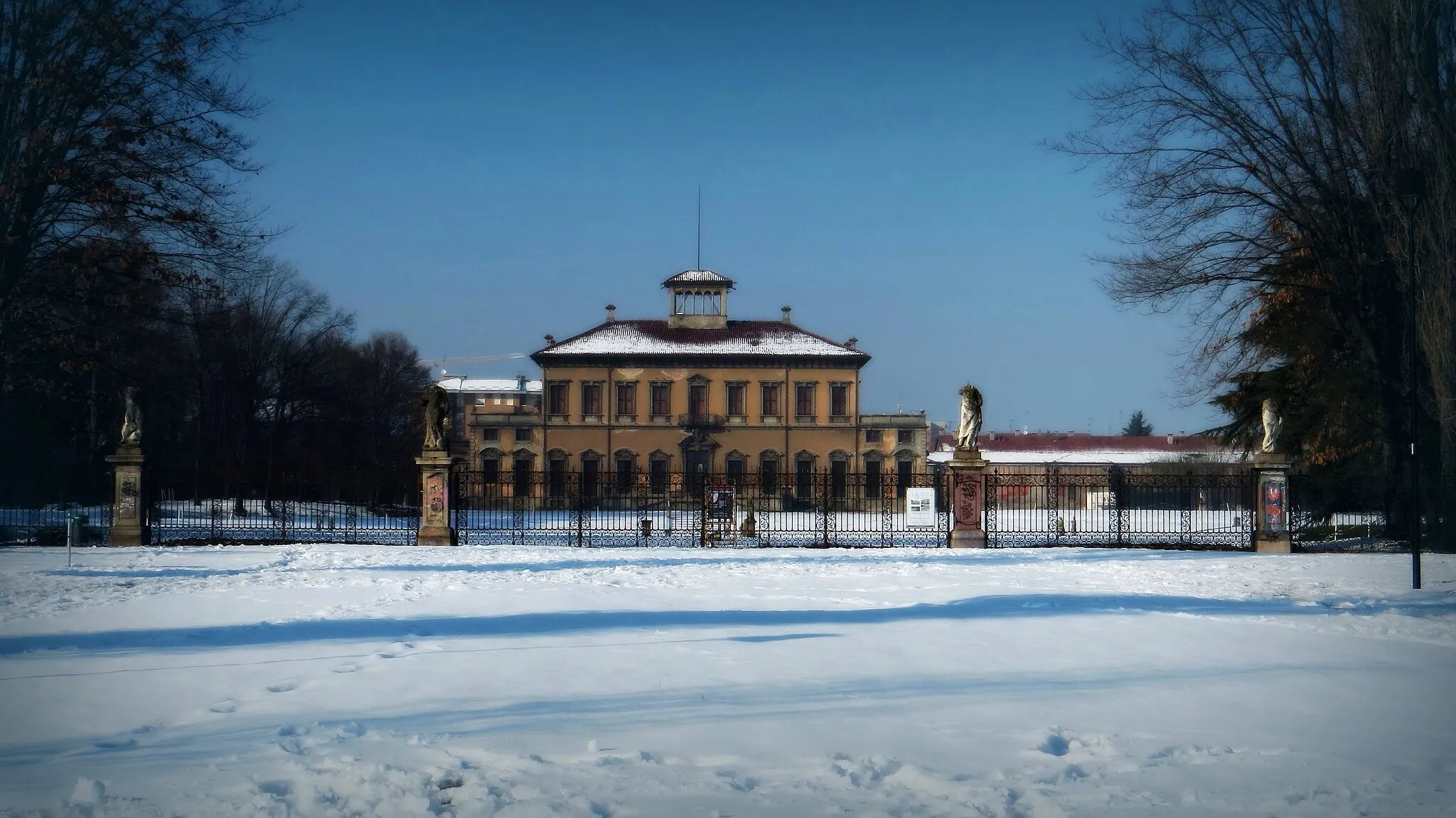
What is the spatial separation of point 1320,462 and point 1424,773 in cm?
2156

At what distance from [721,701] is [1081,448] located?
71366mm

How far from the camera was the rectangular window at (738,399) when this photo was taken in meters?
62.5

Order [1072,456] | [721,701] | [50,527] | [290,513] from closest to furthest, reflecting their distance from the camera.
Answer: [721,701]
[50,527]
[290,513]
[1072,456]

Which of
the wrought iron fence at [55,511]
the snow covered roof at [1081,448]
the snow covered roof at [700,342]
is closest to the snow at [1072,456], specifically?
the snow covered roof at [1081,448]

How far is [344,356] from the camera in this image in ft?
199

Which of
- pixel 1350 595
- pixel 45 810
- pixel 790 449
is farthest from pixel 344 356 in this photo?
pixel 45 810

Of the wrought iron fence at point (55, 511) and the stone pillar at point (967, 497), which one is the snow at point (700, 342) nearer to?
the wrought iron fence at point (55, 511)

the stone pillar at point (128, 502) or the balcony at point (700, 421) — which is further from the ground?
the balcony at point (700, 421)

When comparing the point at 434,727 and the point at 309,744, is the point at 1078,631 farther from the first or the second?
the point at 309,744

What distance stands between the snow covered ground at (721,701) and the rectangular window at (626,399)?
156 ft

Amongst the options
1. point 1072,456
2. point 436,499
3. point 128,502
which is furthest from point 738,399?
point 128,502

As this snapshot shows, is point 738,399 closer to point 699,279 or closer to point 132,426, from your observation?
point 699,279

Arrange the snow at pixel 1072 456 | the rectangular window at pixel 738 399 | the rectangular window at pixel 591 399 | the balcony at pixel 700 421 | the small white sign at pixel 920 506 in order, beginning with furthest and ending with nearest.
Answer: the snow at pixel 1072 456
the rectangular window at pixel 738 399
the rectangular window at pixel 591 399
the balcony at pixel 700 421
the small white sign at pixel 920 506

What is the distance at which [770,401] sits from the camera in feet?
205
